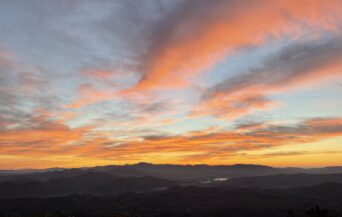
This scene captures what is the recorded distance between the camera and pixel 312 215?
291ft

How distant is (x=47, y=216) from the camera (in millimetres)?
173250

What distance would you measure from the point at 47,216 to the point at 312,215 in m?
127

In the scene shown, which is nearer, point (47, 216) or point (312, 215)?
point (312, 215)
